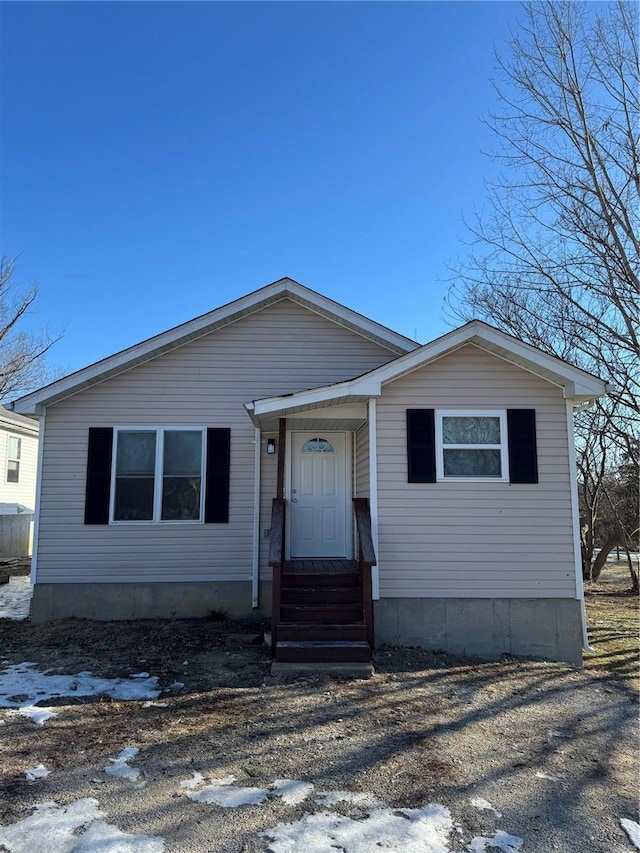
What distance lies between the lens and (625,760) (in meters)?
4.15

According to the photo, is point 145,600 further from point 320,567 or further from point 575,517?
point 575,517

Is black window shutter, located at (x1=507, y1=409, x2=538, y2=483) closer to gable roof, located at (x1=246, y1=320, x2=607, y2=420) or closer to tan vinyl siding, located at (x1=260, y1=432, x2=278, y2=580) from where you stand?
gable roof, located at (x1=246, y1=320, x2=607, y2=420)

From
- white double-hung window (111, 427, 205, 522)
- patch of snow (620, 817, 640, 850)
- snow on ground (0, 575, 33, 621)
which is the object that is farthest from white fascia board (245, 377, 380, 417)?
snow on ground (0, 575, 33, 621)

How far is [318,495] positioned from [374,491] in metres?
1.88

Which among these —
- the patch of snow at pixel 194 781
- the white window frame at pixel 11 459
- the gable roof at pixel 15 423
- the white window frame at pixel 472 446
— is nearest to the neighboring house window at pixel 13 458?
the white window frame at pixel 11 459

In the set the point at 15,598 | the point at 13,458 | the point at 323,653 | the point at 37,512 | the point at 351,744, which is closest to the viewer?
the point at 351,744

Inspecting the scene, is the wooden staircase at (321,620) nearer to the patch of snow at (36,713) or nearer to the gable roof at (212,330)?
the patch of snow at (36,713)

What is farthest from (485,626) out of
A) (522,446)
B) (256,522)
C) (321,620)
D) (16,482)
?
(16,482)

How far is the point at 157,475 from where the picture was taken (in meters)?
8.55

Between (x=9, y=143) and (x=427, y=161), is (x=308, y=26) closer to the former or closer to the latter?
(x=427, y=161)

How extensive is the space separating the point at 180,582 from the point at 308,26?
9426 mm

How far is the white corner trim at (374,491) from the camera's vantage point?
6.83 metres

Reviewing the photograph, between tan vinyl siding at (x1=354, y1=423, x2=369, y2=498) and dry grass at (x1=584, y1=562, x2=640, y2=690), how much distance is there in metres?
3.55

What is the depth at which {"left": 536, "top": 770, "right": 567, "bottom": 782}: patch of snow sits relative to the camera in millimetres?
3754
